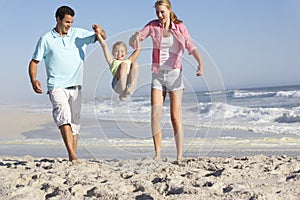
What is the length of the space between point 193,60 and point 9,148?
15.2ft

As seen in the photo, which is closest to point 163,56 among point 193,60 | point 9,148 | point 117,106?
point 193,60

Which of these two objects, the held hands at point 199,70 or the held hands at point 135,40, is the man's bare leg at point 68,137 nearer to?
the held hands at point 135,40

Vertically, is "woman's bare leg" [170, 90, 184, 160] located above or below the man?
below

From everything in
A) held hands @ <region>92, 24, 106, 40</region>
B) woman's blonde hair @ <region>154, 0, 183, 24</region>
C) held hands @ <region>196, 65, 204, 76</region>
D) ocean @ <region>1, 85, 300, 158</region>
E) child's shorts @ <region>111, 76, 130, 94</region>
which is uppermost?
woman's blonde hair @ <region>154, 0, 183, 24</region>

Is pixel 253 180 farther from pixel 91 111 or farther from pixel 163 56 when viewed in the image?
pixel 91 111

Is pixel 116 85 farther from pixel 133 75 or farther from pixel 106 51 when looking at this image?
pixel 106 51

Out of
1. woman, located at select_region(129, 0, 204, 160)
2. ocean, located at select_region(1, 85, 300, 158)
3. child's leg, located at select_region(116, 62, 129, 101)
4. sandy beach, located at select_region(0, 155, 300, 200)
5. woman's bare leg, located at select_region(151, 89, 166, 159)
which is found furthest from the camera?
ocean, located at select_region(1, 85, 300, 158)

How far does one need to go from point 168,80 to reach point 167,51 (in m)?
0.31

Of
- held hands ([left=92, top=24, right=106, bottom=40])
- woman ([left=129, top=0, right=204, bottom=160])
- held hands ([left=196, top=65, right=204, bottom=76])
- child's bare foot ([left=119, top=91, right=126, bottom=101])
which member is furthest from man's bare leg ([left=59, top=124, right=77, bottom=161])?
held hands ([left=196, top=65, right=204, bottom=76])

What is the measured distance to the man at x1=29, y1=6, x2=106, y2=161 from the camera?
5098mm

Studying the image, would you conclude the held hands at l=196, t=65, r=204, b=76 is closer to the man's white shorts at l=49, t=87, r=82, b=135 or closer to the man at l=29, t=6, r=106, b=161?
the man at l=29, t=6, r=106, b=161

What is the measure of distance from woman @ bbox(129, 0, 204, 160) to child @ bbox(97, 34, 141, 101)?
0.40 ft

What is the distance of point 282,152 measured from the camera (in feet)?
22.5

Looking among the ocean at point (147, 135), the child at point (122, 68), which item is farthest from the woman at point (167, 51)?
the ocean at point (147, 135)
